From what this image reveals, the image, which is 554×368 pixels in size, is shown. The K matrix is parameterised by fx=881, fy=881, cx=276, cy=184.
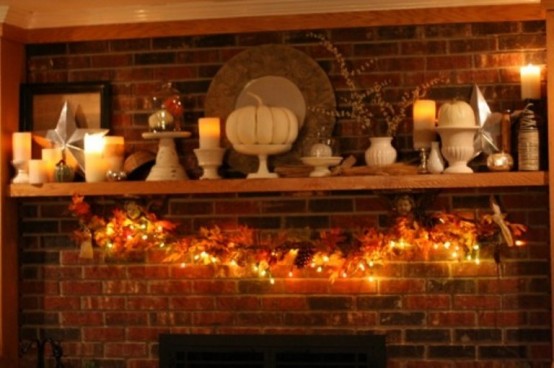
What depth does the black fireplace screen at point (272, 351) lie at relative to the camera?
376 cm

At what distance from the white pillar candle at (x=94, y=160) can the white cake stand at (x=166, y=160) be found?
19 centimetres

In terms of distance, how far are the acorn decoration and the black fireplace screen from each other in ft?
2.66

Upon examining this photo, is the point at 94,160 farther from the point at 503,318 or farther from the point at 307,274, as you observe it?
Result: the point at 503,318

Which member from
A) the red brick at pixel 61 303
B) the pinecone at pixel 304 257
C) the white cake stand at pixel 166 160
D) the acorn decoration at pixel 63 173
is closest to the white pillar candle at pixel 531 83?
the pinecone at pixel 304 257

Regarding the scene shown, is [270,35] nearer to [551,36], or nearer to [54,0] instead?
[54,0]

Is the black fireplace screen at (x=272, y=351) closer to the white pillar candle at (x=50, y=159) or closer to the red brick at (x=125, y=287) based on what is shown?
the red brick at (x=125, y=287)

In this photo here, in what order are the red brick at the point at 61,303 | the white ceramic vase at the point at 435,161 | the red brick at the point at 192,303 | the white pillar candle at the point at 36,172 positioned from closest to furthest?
the white ceramic vase at the point at 435,161
the white pillar candle at the point at 36,172
the red brick at the point at 192,303
the red brick at the point at 61,303

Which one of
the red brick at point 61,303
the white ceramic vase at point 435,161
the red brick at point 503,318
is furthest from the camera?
the red brick at point 61,303

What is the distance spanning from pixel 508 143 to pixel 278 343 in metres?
1.29

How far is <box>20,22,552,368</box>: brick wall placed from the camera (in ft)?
12.1

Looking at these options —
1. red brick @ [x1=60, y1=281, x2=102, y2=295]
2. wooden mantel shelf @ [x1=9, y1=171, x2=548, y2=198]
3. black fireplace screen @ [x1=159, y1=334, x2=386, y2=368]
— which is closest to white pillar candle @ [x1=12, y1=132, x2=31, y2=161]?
wooden mantel shelf @ [x1=9, y1=171, x2=548, y2=198]

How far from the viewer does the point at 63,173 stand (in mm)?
3828

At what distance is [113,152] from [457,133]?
1464 mm

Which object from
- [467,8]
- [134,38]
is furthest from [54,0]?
[467,8]
